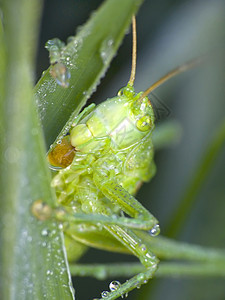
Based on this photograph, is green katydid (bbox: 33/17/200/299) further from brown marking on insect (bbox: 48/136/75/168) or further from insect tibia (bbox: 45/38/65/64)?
insect tibia (bbox: 45/38/65/64)

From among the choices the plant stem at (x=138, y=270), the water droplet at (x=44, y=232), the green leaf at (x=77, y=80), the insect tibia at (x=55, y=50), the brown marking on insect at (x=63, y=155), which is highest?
the insect tibia at (x=55, y=50)

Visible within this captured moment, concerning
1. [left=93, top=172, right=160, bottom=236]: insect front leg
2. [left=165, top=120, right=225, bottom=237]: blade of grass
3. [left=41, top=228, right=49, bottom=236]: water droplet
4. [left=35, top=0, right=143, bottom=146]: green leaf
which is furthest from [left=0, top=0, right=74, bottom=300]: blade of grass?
[left=165, top=120, right=225, bottom=237]: blade of grass

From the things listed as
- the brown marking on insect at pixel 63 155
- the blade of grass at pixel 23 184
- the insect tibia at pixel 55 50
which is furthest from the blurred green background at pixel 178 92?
the blade of grass at pixel 23 184

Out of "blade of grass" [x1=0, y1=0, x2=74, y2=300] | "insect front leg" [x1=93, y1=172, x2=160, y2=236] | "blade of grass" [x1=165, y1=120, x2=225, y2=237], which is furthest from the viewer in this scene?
"blade of grass" [x1=165, y1=120, x2=225, y2=237]

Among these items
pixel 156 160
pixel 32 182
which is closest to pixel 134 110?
pixel 32 182

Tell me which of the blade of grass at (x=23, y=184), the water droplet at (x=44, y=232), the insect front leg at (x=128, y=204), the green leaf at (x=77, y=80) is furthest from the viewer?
the insect front leg at (x=128, y=204)

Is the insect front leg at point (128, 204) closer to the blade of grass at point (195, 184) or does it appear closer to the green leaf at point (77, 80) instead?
the green leaf at point (77, 80)

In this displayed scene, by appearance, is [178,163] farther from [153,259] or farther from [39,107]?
[39,107]
